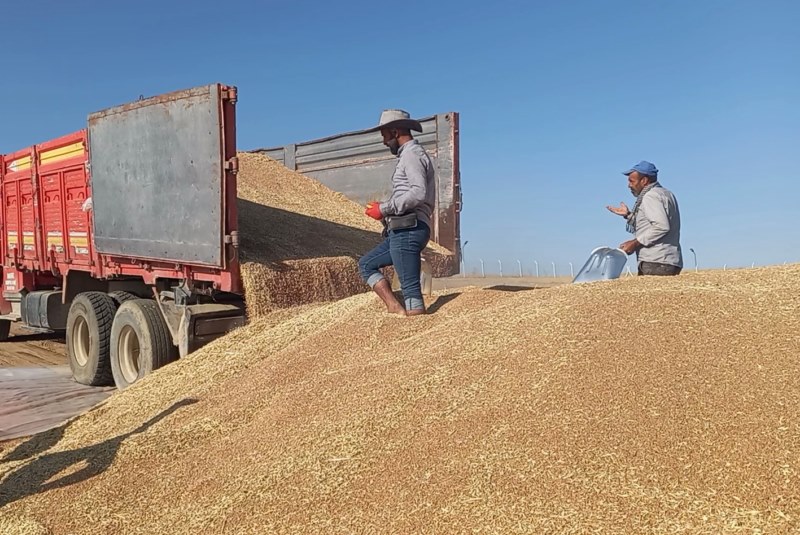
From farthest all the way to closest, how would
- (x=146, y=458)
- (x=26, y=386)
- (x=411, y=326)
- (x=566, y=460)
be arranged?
(x=26, y=386), (x=411, y=326), (x=146, y=458), (x=566, y=460)

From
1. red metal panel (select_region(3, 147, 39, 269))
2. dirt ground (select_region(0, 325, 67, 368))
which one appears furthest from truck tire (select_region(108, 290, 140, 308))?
dirt ground (select_region(0, 325, 67, 368))

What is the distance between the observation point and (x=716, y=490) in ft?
8.47

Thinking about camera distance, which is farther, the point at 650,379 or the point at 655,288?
the point at 655,288

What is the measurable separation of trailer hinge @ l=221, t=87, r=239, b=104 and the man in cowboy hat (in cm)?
135

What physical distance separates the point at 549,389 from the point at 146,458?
7.26 ft

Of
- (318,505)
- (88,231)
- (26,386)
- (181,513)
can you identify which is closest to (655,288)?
(318,505)

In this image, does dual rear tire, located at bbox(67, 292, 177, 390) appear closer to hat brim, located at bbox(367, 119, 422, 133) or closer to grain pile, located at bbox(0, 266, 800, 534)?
grain pile, located at bbox(0, 266, 800, 534)

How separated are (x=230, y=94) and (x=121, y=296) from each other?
2.80 m

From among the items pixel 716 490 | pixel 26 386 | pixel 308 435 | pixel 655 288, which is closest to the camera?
pixel 716 490

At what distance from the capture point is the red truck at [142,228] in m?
5.93

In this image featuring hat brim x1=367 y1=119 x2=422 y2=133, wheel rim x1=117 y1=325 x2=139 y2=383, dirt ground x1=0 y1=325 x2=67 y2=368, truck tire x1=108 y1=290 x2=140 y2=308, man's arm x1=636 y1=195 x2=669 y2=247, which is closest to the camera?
hat brim x1=367 y1=119 x2=422 y2=133

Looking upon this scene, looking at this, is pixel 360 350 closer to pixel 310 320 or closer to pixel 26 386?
pixel 310 320

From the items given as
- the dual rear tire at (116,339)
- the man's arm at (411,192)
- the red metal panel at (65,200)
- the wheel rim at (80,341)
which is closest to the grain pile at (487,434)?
the man's arm at (411,192)

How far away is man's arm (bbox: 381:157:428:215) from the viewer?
502cm
